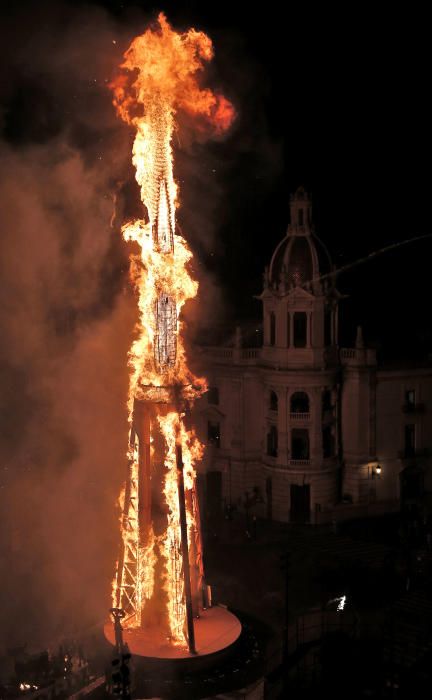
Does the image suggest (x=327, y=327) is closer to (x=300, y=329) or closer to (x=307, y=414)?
(x=300, y=329)

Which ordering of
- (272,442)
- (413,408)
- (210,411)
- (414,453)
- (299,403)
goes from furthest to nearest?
1. (210,411)
2. (414,453)
3. (413,408)
4. (272,442)
5. (299,403)

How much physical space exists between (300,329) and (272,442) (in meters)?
6.67

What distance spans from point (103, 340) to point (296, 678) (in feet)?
53.5

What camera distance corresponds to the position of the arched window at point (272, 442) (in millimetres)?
49594

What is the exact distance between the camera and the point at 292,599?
37.1m

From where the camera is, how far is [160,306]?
27.7m

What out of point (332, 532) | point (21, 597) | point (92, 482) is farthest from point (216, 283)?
point (21, 597)

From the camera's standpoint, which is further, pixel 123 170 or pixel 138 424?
pixel 123 170

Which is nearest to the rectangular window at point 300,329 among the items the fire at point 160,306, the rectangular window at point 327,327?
the rectangular window at point 327,327

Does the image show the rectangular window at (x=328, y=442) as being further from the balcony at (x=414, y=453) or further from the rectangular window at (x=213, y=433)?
the rectangular window at (x=213, y=433)

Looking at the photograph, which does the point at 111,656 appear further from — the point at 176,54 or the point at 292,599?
the point at 176,54

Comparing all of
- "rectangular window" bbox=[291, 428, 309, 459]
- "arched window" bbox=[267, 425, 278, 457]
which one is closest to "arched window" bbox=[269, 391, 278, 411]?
"arched window" bbox=[267, 425, 278, 457]

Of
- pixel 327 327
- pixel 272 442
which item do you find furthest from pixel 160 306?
pixel 272 442

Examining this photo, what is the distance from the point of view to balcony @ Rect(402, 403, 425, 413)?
166 feet
